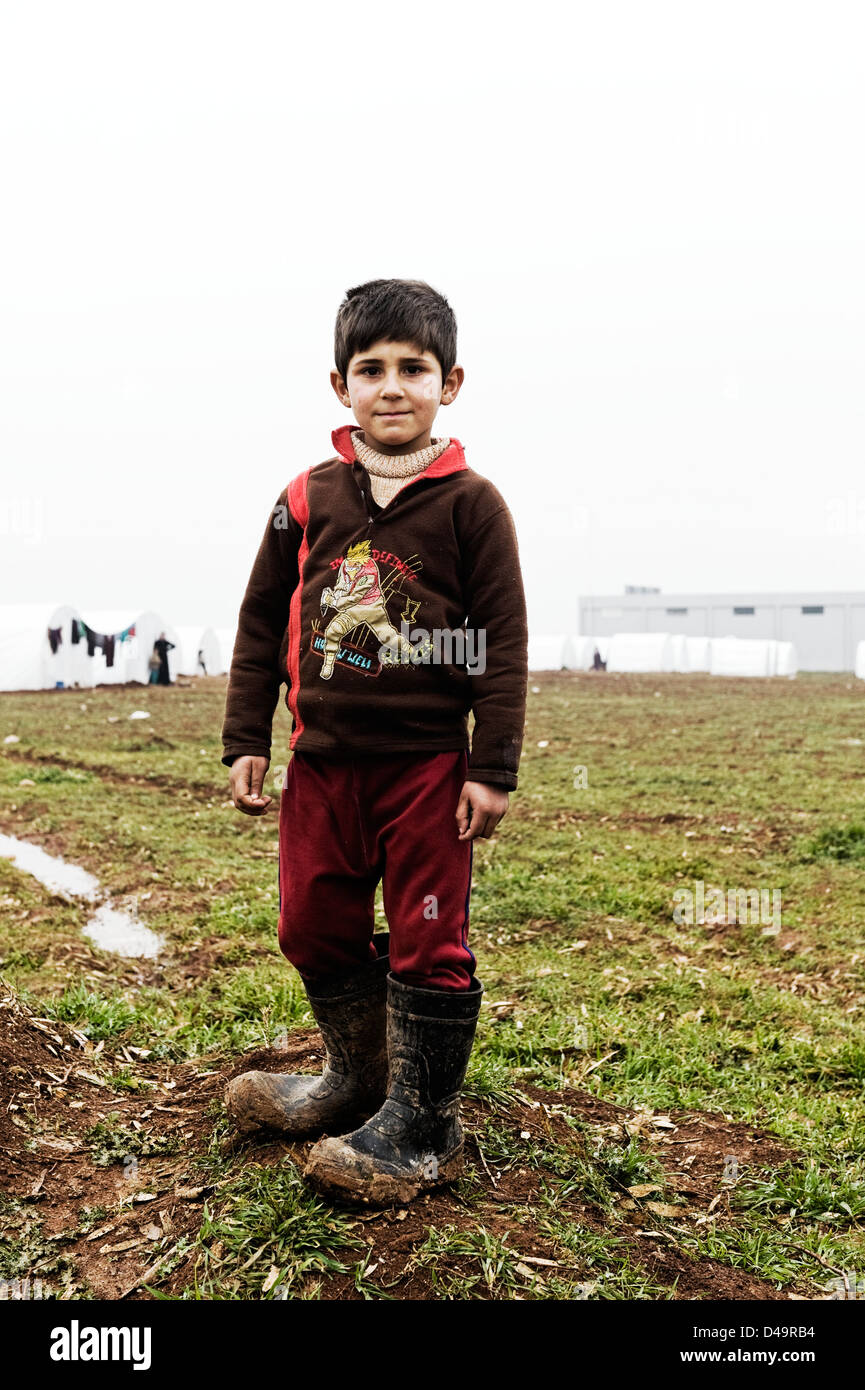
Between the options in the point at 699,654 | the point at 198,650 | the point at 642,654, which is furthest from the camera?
the point at 699,654

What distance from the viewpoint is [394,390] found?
8.45 feet

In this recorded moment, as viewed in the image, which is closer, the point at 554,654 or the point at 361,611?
the point at 361,611

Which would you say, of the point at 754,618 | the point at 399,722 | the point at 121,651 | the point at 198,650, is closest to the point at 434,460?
the point at 399,722

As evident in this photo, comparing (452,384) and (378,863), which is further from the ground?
(452,384)

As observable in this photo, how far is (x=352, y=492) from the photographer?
8.83ft

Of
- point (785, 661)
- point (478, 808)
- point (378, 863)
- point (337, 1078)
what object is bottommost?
point (337, 1078)

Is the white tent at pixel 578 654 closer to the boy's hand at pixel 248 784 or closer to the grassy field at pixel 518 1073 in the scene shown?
the grassy field at pixel 518 1073

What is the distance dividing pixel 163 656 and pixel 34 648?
16.0ft

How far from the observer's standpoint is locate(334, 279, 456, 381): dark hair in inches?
102

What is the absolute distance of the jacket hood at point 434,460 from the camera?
2.65 metres

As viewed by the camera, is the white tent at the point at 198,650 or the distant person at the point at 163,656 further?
the white tent at the point at 198,650

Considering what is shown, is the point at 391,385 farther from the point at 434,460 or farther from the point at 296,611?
the point at 296,611

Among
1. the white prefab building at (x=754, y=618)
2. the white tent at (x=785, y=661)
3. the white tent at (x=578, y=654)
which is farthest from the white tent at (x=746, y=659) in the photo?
the white prefab building at (x=754, y=618)
